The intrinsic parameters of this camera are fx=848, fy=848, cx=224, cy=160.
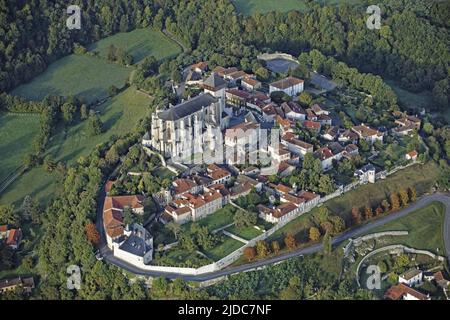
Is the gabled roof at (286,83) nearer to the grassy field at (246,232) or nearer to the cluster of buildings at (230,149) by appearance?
the cluster of buildings at (230,149)

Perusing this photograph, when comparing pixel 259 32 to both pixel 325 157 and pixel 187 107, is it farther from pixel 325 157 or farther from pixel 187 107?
pixel 325 157


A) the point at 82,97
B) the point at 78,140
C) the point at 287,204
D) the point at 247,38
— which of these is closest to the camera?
the point at 287,204

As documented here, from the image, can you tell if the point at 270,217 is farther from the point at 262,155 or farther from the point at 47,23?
the point at 47,23

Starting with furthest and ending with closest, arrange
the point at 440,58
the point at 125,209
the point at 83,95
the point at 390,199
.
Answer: the point at 440,58, the point at 83,95, the point at 390,199, the point at 125,209

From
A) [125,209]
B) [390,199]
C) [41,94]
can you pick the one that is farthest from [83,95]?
[390,199]

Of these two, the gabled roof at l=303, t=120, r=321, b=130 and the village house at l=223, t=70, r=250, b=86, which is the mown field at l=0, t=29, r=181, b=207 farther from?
the gabled roof at l=303, t=120, r=321, b=130

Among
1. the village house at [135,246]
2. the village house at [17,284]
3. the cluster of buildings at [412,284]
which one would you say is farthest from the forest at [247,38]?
the cluster of buildings at [412,284]

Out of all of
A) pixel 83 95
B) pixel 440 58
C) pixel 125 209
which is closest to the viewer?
pixel 125 209

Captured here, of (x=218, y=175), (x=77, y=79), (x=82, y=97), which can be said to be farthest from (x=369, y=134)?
(x=77, y=79)
